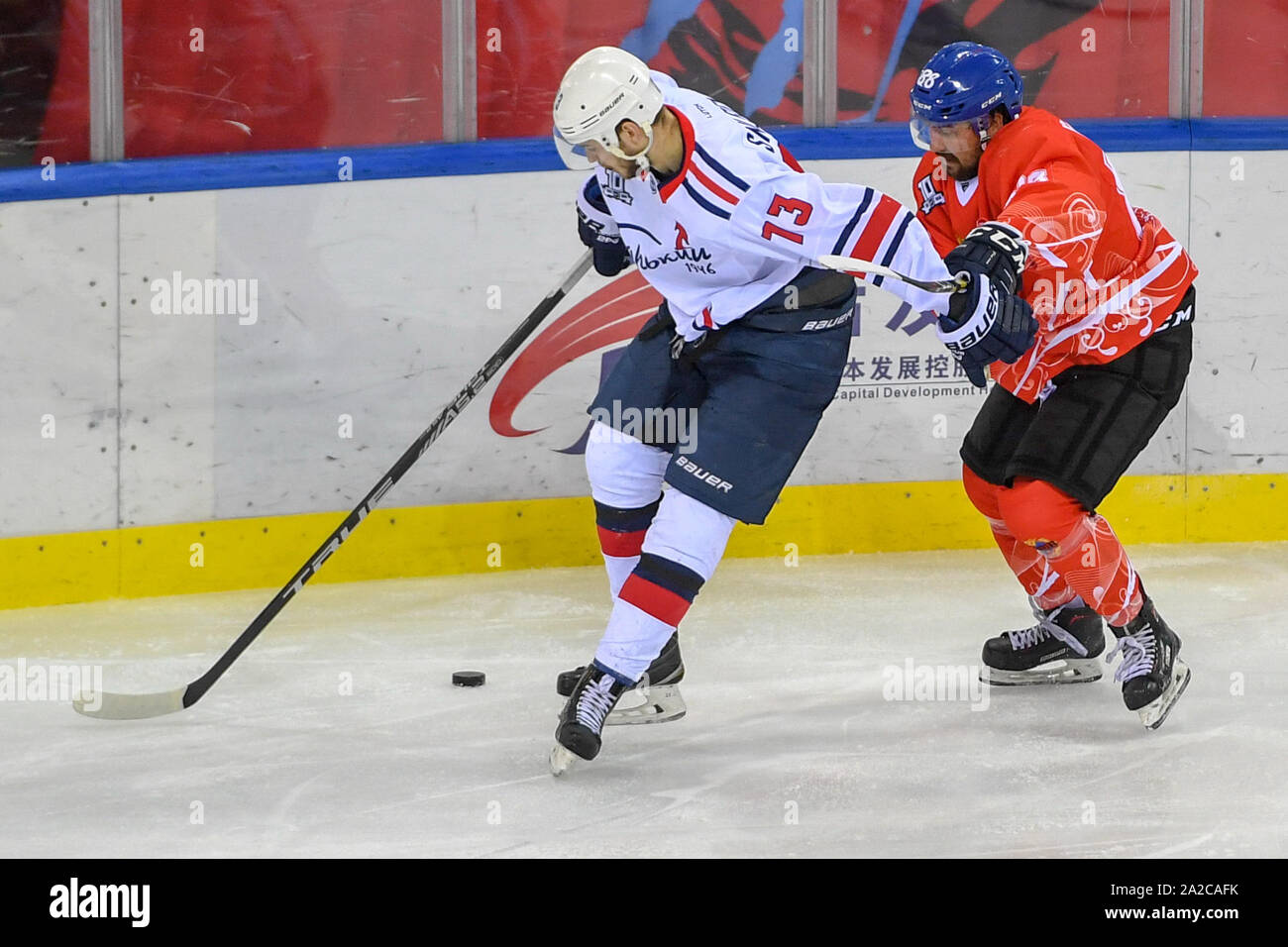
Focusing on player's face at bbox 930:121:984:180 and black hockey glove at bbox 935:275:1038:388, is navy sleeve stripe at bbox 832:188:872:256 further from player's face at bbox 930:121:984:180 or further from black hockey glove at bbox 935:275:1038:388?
player's face at bbox 930:121:984:180

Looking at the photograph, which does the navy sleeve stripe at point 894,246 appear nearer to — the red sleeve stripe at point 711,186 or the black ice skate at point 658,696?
the red sleeve stripe at point 711,186

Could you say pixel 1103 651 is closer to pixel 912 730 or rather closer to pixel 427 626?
pixel 912 730

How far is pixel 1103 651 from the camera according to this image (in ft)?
12.9

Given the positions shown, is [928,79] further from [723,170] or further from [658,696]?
[658,696]

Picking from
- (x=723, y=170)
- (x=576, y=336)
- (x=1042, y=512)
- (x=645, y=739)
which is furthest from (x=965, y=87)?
(x=576, y=336)

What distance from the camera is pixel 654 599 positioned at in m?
3.12

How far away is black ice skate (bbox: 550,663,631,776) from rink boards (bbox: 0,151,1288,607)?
1571mm

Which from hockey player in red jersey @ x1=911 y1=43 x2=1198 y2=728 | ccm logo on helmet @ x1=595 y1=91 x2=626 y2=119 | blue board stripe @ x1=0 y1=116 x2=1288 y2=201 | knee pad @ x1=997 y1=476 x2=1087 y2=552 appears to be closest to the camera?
ccm logo on helmet @ x1=595 y1=91 x2=626 y2=119

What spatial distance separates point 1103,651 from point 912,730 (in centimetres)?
66

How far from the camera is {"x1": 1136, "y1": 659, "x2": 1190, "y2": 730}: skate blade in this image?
3432mm

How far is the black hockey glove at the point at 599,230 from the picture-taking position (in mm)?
3420

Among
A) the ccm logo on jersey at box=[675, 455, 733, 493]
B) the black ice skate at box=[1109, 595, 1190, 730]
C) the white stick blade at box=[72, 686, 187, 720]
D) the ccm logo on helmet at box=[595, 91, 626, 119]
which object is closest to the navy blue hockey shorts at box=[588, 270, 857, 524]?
the ccm logo on jersey at box=[675, 455, 733, 493]

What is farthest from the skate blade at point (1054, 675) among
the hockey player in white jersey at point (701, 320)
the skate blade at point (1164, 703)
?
the hockey player in white jersey at point (701, 320)
